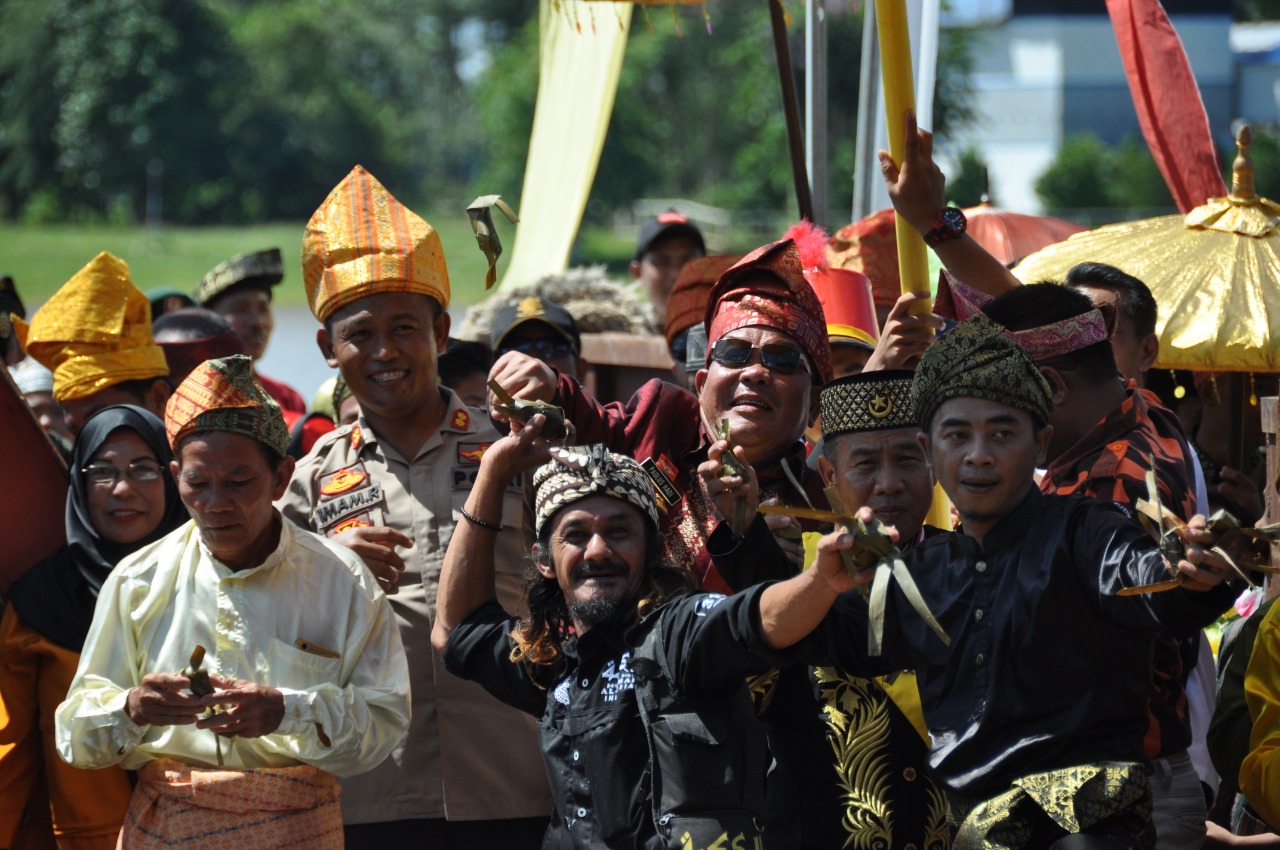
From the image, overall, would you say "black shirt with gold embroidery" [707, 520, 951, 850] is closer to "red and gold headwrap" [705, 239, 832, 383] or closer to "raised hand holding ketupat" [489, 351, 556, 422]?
"red and gold headwrap" [705, 239, 832, 383]

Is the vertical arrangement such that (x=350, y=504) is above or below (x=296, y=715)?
above

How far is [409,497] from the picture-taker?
412cm

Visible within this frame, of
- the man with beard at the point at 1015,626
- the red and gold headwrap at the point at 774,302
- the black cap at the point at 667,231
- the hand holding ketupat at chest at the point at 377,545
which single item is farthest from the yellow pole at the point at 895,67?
the black cap at the point at 667,231

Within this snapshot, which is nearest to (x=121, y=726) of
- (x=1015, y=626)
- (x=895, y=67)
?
(x=1015, y=626)

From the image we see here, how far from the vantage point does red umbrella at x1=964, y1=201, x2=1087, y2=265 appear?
602 cm

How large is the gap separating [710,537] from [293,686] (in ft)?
3.41

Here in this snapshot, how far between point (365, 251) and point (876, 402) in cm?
145

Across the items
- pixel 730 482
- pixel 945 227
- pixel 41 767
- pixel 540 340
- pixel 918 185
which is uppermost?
pixel 918 185

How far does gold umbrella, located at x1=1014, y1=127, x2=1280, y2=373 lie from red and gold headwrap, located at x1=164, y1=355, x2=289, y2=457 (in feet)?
7.22

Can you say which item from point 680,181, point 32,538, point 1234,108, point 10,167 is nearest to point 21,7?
point 10,167

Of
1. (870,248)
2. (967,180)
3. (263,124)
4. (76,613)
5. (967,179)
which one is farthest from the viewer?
(263,124)

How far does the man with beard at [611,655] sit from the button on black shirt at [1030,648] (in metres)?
0.26

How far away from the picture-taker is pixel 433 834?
3.99 m

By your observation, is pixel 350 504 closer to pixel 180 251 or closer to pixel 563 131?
pixel 563 131
